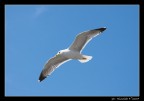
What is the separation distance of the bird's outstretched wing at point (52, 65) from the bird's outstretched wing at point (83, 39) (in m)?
0.26

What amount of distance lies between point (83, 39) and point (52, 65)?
687mm

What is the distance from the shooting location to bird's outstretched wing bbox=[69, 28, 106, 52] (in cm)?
497

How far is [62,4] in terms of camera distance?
471 centimetres

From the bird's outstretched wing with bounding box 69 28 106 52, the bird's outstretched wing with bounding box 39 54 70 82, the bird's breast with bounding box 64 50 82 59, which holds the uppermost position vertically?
the bird's outstretched wing with bounding box 69 28 106 52

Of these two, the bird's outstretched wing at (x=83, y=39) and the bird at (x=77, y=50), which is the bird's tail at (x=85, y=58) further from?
the bird's outstretched wing at (x=83, y=39)

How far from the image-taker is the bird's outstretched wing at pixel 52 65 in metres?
5.24

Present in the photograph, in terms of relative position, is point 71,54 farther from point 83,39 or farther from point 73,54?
point 83,39

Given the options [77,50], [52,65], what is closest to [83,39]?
[77,50]

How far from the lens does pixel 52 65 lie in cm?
532

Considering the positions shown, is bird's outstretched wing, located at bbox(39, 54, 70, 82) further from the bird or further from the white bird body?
the white bird body

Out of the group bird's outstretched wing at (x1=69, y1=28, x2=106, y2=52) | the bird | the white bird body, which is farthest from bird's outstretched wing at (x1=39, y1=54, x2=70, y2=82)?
bird's outstretched wing at (x1=69, y1=28, x2=106, y2=52)

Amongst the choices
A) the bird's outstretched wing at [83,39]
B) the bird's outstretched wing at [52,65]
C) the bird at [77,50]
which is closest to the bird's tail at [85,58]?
the bird at [77,50]

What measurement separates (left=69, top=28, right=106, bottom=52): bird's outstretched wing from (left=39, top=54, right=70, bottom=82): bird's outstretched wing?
10.3 inches
